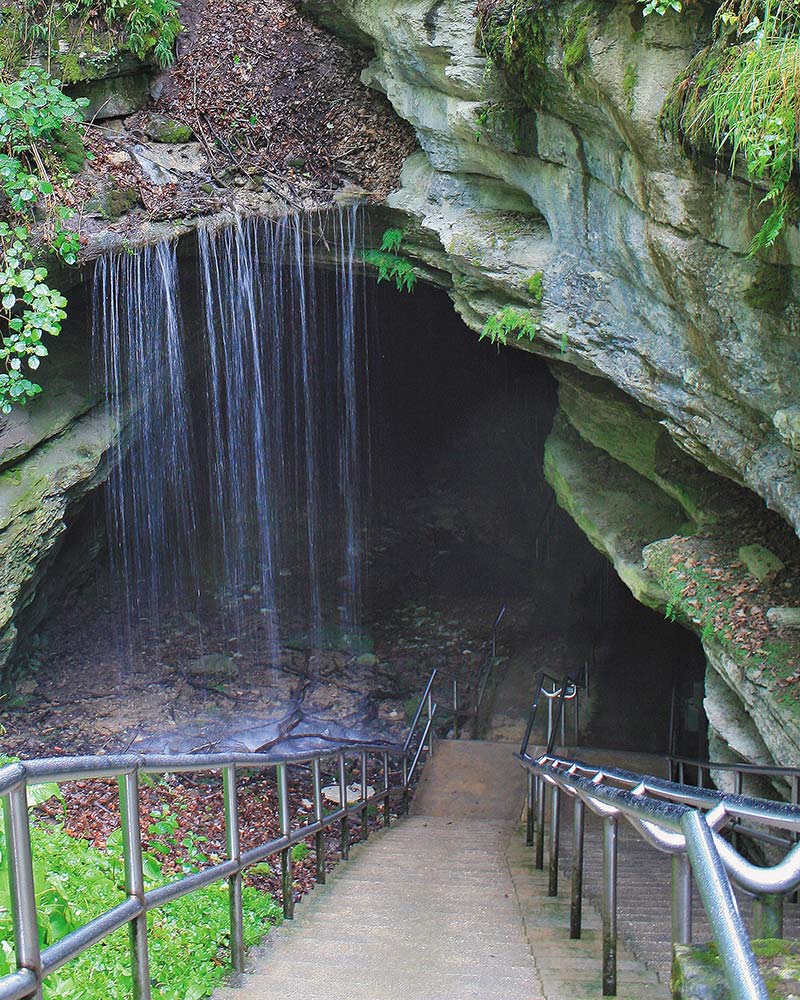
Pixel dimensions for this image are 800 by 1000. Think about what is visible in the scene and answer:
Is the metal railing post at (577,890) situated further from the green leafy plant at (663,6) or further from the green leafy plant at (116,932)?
the green leafy plant at (663,6)

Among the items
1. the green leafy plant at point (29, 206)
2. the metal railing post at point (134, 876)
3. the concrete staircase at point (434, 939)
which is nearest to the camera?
the metal railing post at point (134, 876)

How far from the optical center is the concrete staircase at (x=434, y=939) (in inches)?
114

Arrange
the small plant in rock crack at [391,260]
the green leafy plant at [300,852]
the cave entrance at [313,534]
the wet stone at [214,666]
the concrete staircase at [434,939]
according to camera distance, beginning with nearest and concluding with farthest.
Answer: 1. the concrete staircase at [434,939]
2. the green leafy plant at [300,852]
3. the small plant in rock crack at [391,260]
4. the cave entrance at [313,534]
5. the wet stone at [214,666]

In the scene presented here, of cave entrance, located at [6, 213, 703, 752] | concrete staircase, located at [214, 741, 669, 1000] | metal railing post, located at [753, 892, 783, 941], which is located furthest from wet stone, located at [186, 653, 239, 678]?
metal railing post, located at [753, 892, 783, 941]

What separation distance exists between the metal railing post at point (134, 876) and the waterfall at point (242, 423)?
25.2 ft

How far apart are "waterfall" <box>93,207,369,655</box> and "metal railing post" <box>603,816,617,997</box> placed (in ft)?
25.2

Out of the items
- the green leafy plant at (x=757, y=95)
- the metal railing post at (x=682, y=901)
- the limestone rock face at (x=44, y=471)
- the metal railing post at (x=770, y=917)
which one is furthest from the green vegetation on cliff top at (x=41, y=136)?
the metal railing post at (x=770, y=917)

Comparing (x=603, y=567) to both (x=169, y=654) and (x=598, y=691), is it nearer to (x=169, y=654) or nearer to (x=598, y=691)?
(x=598, y=691)

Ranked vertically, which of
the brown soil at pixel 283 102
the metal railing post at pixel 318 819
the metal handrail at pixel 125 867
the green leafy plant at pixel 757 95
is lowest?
the metal railing post at pixel 318 819

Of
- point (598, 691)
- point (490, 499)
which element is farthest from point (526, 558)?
point (598, 691)

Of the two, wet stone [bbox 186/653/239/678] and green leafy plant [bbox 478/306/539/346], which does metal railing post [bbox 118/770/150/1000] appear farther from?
wet stone [bbox 186/653/239/678]

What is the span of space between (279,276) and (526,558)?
6.60 m

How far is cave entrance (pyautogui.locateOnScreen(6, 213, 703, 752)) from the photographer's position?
10.1 m

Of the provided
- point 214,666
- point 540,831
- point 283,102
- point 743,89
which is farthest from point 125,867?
point 214,666
